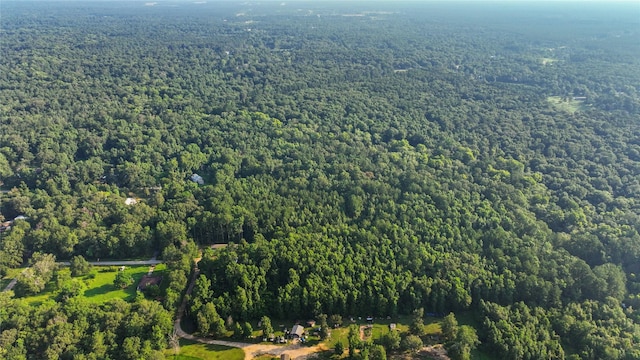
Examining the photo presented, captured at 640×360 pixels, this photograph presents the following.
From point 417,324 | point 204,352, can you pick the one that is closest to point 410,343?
point 417,324

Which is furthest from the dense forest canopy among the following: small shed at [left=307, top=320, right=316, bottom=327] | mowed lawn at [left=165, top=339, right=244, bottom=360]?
mowed lawn at [left=165, top=339, right=244, bottom=360]

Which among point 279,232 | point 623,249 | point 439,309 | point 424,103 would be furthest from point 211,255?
point 424,103

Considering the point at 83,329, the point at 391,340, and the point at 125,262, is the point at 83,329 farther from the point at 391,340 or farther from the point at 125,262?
the point at 391,340

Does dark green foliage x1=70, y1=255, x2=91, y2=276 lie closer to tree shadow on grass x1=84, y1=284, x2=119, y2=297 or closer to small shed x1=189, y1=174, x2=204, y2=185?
tree shadow on grass x1=84, y1=284, x2=119, y2=297

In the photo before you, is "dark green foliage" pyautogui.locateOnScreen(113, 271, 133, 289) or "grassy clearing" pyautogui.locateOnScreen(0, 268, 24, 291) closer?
"dark green foliage" pyautogui.locateOnScreen(113, 271, 133, 289)

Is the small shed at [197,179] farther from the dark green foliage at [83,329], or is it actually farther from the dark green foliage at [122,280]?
the dark green foliage at [83,329]

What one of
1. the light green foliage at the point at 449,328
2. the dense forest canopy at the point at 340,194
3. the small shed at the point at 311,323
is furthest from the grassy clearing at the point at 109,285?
the light green foliage at the point at 449,328

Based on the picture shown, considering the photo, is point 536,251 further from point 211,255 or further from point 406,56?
point 406,56
